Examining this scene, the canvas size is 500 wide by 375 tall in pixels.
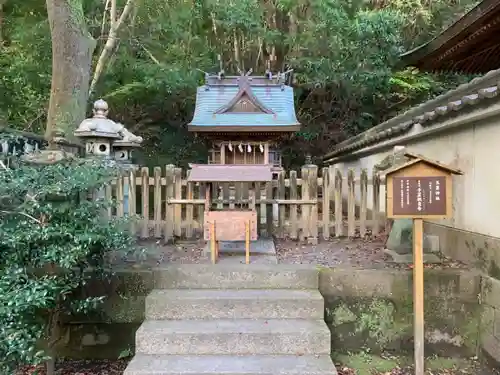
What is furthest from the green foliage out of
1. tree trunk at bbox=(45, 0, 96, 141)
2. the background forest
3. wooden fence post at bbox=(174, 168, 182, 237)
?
the background forest

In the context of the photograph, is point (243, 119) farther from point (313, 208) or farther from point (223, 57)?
point (223, 57)

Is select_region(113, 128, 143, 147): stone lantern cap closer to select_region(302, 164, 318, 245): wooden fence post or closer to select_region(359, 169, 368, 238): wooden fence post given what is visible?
select_region(302, 164, 318, 245): wooden fence post

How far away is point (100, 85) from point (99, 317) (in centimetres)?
1133

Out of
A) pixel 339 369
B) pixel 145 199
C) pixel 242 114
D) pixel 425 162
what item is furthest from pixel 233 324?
pixel 242 114

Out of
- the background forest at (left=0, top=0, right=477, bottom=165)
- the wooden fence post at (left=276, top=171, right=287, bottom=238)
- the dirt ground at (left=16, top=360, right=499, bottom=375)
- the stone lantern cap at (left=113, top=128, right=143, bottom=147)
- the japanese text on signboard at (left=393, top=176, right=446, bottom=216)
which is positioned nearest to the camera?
the japanese text on signboard at (left=393, top=176, right=446, bottom=216)

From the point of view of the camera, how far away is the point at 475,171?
4.84 m

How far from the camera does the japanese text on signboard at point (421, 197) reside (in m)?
3.78

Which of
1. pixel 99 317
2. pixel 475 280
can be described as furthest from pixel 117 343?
pixel 475 280

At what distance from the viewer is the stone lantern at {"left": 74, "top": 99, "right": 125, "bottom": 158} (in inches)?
264

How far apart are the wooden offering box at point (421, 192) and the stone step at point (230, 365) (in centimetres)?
157

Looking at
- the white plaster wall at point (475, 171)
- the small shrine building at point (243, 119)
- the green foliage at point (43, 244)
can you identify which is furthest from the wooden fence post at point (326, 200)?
the green foliage at point (43, 244)

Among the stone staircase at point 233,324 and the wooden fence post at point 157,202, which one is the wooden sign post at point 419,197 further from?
the wooden fence post at point 157,202

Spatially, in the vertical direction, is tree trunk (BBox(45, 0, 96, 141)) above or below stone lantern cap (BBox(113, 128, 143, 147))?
above

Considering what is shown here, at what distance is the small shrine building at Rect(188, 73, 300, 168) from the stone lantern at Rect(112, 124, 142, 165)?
1339 millimetres
